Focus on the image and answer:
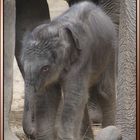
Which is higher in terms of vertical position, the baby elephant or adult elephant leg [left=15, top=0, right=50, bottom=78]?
adult elephant leg [left=15, top=0, right=50, bottom=78]

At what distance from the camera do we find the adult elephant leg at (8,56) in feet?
12.2

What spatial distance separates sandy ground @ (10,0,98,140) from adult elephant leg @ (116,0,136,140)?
0.48 feet

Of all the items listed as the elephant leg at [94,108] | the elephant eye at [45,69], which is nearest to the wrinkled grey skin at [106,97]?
the elephant leg at [94,108]

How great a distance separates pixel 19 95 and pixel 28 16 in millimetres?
183

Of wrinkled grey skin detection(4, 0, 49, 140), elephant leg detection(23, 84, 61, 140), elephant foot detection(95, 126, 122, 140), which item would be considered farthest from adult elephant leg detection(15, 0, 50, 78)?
elephant foot detection(95, 126, 122, 140)

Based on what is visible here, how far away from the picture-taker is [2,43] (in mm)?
3732

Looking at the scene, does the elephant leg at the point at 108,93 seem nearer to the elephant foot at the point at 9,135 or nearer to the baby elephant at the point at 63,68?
the baby elephant at the point at 63,68

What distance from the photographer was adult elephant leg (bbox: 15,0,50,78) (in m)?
3.75

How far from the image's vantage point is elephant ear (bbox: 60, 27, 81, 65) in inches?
146

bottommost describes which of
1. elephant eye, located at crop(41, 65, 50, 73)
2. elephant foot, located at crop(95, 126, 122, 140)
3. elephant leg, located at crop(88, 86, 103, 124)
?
elephant foot, located at crop(95, 126, 122, 140)

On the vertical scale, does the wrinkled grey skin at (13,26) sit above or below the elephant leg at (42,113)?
above

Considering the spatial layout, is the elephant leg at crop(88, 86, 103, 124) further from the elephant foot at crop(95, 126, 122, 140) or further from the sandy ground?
the sandy ground

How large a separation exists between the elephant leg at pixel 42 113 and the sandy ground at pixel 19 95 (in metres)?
0.03

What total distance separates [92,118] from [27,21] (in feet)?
0.85
